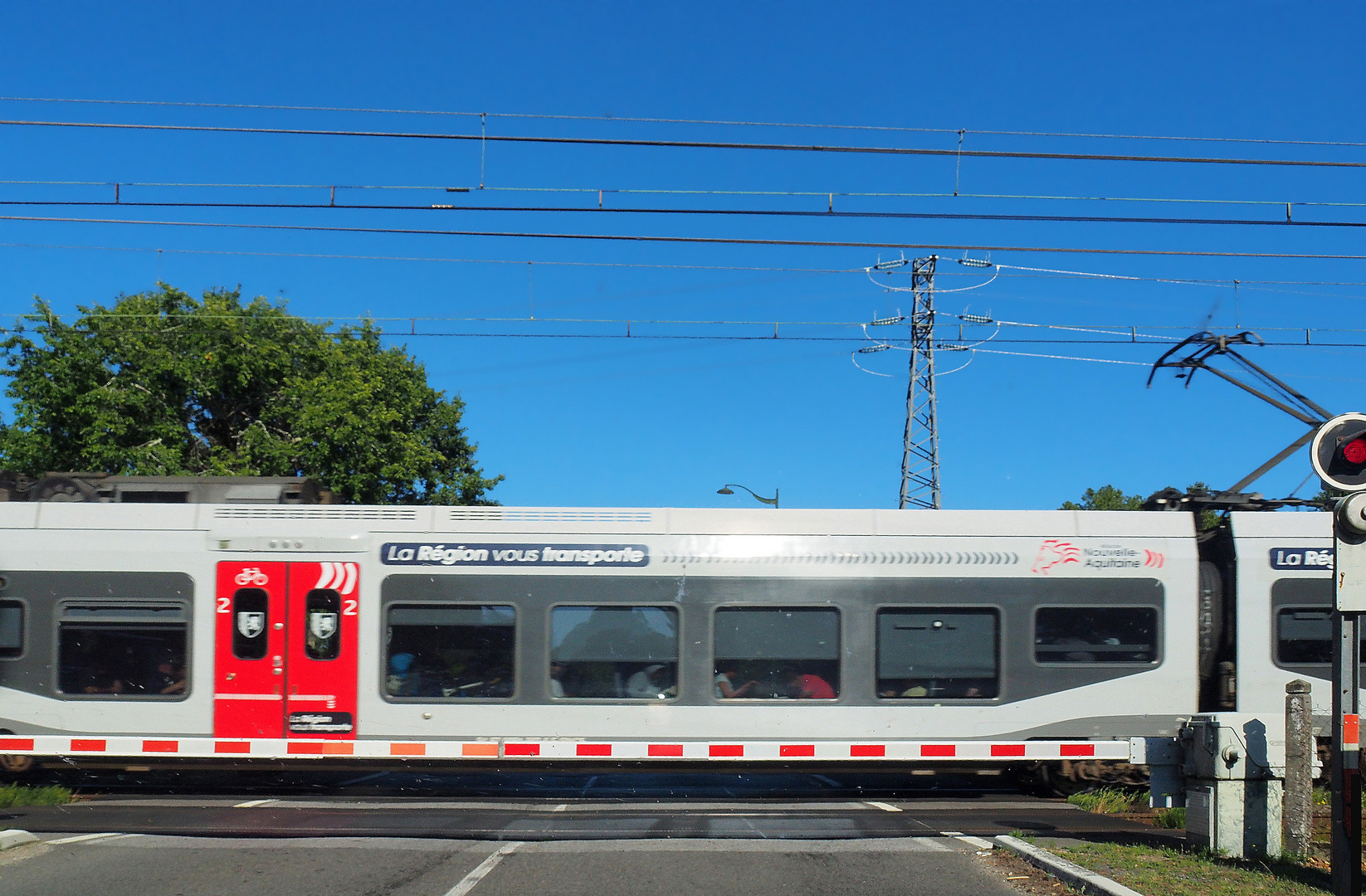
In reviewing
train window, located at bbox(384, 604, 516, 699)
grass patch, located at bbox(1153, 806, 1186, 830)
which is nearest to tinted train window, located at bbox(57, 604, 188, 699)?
train window, located at bbox(384, 604, 516, 699)

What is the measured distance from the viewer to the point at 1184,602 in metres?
11.9

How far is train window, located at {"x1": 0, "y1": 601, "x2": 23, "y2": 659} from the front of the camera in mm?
11688

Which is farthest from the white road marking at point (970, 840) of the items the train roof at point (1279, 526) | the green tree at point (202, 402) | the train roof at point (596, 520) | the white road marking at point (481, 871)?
the green tree at point (202, 402)

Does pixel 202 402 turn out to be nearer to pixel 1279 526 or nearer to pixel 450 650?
pixel 450 650

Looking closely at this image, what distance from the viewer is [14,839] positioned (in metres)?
8.48

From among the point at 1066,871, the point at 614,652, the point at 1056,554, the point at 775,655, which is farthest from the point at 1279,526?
the point at 614,652

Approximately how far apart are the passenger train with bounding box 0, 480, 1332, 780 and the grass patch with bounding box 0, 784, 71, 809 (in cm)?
42

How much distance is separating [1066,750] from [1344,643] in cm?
527

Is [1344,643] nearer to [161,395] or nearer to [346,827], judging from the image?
[346,827]

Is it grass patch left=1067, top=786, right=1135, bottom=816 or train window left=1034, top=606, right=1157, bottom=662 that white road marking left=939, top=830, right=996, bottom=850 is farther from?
train window left=1034, top=606, right=1157, bottom=662

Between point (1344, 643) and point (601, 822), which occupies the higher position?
point (1344, 643)

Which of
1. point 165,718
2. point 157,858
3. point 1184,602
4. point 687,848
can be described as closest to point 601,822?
point 687,848

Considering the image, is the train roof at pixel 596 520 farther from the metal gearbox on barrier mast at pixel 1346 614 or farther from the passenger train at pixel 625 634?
the metal gearbox on barrier mast at pixel 1346 614

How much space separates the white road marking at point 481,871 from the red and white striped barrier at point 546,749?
8.33 ft
